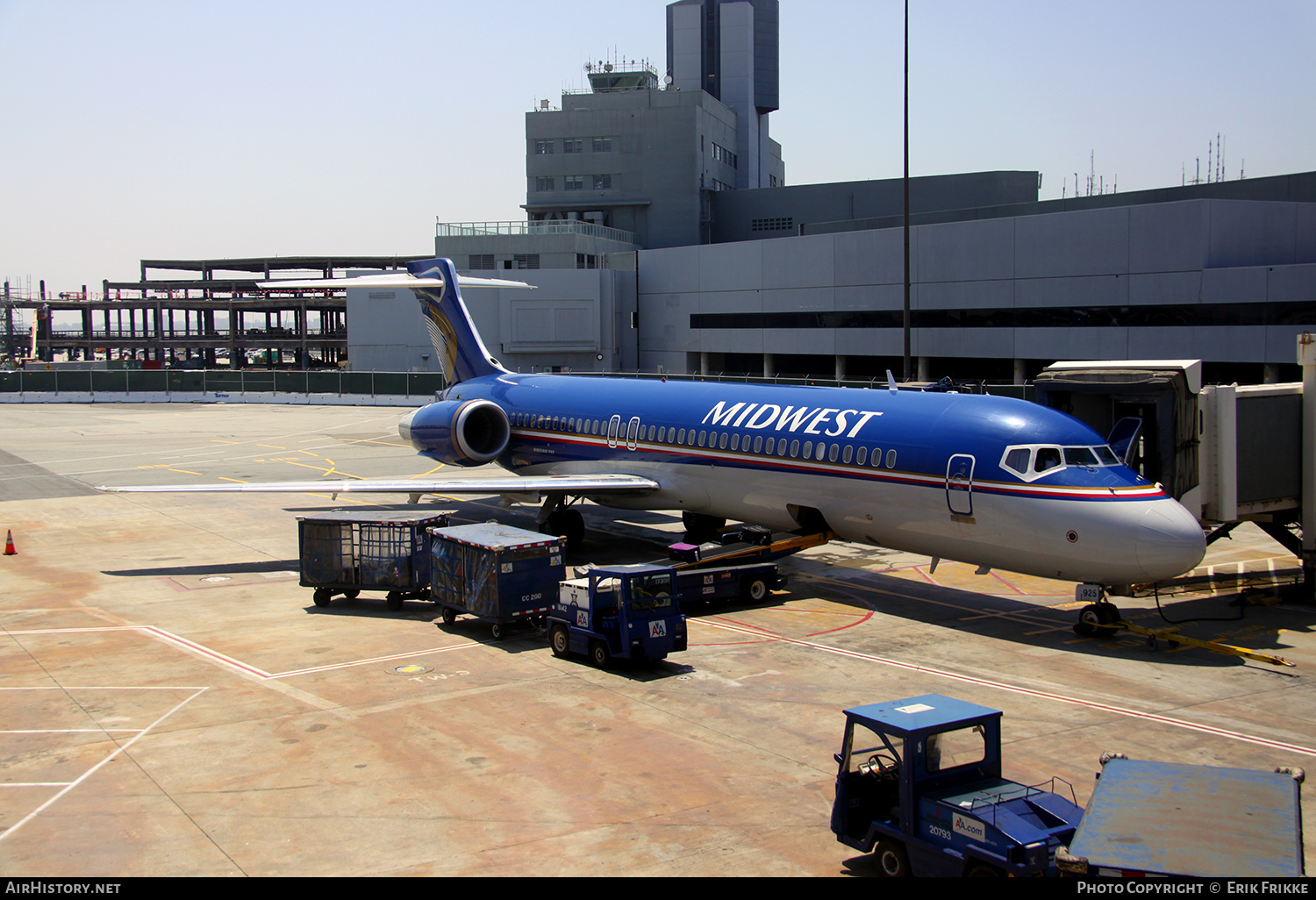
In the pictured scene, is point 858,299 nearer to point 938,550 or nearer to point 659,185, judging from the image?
point 659,185

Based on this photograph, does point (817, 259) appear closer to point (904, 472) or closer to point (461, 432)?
point (461, 432)

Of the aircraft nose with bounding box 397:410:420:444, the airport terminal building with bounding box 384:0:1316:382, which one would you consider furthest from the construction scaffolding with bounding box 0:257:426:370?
the aircraft nose with bounding box 397:410:420:444

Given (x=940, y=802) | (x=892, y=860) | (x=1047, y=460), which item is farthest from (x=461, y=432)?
(x=940, y=802)

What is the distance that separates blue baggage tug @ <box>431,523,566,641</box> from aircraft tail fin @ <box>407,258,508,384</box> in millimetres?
15489

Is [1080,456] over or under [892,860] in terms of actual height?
over

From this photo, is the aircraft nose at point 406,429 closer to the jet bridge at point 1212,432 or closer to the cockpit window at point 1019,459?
the jet bridge at point 1212,432

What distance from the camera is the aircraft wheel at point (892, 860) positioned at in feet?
32.6

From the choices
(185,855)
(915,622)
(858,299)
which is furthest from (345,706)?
(858,299)

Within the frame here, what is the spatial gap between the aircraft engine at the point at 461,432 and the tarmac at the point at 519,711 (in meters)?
5.94

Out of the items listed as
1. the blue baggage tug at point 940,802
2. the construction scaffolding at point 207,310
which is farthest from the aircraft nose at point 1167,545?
the construction scaffolding at point 207,310

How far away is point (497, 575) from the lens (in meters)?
19.2

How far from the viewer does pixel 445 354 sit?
119ft

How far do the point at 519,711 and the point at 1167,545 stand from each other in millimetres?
11145

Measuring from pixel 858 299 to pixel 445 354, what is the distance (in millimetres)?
28318
